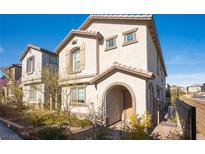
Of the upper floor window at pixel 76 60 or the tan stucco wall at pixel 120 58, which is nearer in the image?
the tan stucco wall at pixel 120 58

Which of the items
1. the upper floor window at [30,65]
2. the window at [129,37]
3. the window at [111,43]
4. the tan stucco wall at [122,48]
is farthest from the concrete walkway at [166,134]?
the upper floor window at [30,65]

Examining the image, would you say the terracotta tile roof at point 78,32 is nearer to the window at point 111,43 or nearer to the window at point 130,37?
the window at point 111,43

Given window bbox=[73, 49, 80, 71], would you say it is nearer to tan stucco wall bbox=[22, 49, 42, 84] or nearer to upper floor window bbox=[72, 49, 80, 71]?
upper floor window bbox=[72, 49, 80, 71]

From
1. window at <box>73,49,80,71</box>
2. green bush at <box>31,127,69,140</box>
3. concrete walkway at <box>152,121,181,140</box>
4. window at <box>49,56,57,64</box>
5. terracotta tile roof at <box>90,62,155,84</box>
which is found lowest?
concrete walkway at <box>152,121,181,140</box>

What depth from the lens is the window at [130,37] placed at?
344 inches

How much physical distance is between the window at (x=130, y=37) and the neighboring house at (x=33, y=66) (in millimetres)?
8452

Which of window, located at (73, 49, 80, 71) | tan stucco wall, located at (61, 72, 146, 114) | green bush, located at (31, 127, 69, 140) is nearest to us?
green bush, located at (31, 127, 69, 140)

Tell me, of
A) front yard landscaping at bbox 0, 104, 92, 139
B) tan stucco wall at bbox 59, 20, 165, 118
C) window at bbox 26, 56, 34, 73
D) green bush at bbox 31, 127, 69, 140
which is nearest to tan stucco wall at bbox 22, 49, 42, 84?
window at bbox 26, 56, 34, 73

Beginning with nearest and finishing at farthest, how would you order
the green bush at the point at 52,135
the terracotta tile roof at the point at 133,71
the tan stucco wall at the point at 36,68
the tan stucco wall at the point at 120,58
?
the green bush at the point at 52,135 → the terracotta tile roof at the point at 133,71 → the tan stucco wall at the point at 120,58 → the tan stucco wall at the point at 36,68

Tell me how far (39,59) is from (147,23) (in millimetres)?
10643

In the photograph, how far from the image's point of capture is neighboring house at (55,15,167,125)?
322 inches
